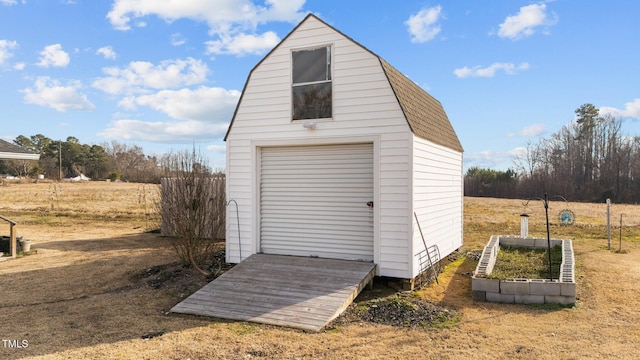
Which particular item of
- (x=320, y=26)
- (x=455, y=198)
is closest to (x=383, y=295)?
(x=455, y=198)

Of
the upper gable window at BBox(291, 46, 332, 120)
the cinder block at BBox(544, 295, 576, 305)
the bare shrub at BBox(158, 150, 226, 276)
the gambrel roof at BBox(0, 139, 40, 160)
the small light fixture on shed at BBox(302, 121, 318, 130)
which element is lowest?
the cinder block at BBox(544, 295, 576, 305)

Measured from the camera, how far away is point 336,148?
7.31m

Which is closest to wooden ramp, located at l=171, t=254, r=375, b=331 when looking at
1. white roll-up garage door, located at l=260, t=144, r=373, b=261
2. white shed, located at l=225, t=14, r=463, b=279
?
white roll-up garage door, located at l=260, t=144, r=373, b=261

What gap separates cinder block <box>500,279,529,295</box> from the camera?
6.02m

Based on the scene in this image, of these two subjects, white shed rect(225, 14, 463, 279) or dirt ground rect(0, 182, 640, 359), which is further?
white shed rect(225, 14, 463, 279)

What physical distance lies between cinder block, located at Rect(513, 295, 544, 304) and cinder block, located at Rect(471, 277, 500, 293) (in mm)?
304

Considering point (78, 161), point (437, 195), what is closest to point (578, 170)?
point (437, 195)

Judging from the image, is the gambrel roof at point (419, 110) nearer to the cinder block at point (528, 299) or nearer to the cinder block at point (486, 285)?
the cinder block at point (486, 285)

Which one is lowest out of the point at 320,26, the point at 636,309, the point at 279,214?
the point at 636,309

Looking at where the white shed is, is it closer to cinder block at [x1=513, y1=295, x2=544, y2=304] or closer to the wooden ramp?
the wooden ramp

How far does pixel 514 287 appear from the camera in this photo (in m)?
6.05

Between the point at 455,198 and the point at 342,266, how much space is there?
14.8 feet

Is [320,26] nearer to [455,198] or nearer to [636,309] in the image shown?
[455,198]

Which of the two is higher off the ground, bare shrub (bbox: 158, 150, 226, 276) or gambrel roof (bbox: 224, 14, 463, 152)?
gambrel roof (bbox: 224, 14, 463, 152)
